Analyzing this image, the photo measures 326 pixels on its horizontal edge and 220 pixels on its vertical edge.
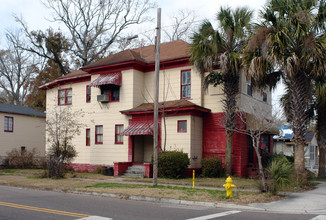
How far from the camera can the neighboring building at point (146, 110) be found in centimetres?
2111

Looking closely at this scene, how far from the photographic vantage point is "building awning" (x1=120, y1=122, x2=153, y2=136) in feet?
70.4

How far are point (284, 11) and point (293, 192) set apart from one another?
8.05 meters

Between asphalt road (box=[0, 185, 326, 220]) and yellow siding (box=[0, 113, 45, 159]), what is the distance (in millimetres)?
21128

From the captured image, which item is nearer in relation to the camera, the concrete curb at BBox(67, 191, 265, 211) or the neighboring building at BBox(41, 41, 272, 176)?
the concrete curb at BBox(67, 191, 265, 211)

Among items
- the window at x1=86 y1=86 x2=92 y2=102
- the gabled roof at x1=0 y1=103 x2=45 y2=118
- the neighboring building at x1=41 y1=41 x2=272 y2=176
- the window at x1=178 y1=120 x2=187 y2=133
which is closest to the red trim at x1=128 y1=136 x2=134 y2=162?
the neighboring building at x1=41 y1=41 x2=272 y2=176

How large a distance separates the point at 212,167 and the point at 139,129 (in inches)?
204

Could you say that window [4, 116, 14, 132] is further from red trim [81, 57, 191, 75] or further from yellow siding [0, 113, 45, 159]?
red trim [81, 57, 191, 75]

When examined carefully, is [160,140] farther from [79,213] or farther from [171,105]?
[79,213]

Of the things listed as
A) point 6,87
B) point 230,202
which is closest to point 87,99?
point 230,202

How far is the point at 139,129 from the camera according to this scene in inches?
867

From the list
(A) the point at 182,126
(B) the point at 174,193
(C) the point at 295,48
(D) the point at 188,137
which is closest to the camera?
(B) the point at 174,193

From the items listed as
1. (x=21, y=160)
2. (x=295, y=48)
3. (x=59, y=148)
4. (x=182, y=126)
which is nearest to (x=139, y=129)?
(x=182, y=126)

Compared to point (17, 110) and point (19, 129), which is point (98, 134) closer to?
point (19, 129)

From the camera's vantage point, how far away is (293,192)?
14.2 metres
